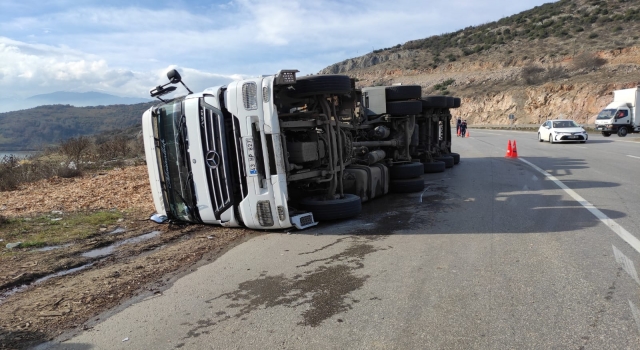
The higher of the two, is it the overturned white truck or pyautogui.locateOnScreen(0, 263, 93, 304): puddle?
the overturned white truck

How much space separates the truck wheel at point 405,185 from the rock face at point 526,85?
41.9 meters

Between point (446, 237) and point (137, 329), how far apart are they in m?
3.80

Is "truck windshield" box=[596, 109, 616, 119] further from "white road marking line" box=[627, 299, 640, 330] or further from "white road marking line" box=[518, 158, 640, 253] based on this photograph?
"white road marking line" box=[627, 299, 640, 330]

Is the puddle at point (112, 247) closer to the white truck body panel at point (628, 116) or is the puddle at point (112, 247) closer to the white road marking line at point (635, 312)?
the white road marking line at point (635, 312)

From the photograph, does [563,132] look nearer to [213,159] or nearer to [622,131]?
[622,131]

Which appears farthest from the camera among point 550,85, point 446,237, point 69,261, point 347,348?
point 550,85

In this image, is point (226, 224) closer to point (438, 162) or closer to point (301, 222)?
point (301, 222)

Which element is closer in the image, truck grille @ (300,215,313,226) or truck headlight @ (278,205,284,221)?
truck headlight @ (278,205,284,221)

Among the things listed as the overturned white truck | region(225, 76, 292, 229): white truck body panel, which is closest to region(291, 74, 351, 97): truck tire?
the overturned white truck

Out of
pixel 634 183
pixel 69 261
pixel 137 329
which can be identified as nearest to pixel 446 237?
pixel 137 329

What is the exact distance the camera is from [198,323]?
369 centimetres

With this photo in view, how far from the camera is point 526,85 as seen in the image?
55.6 metres

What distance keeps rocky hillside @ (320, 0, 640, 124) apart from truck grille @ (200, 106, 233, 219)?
1842 inches

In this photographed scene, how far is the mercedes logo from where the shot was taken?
252 inches
